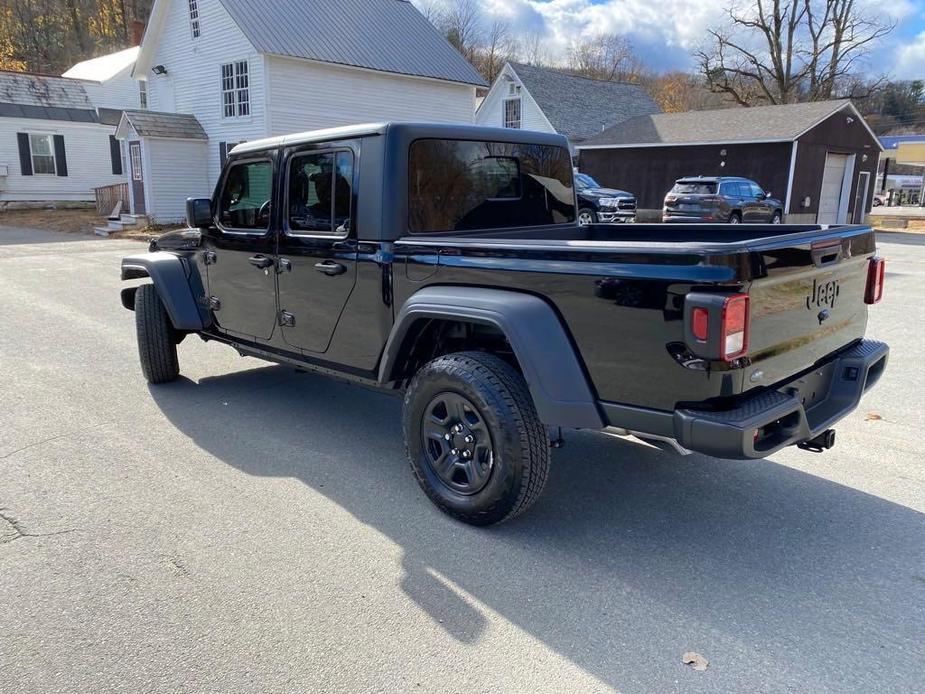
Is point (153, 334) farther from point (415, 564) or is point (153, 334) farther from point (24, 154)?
point (24, 154)

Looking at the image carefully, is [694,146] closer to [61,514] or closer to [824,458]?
[824,458]

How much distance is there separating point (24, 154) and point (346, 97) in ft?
50.6

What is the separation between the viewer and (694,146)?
92.0 ft

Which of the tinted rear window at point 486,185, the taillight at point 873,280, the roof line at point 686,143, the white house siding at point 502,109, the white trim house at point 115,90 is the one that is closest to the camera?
the taillight at point 873,280

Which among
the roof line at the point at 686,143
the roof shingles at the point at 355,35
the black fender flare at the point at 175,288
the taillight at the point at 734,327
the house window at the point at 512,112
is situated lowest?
the black fender flare at the point at 175,288

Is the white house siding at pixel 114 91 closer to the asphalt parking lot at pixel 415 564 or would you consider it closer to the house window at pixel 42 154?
the house window at pixel 42 154

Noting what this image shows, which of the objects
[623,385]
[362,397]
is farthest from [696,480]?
[362,397]

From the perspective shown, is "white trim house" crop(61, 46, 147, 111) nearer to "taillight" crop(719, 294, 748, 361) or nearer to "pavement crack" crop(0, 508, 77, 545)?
"pavement crack" crop(0, 508, 77, 545)

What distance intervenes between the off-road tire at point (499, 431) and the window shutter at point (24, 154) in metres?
32.4

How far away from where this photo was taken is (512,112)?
118 feet

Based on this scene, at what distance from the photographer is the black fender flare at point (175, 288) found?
17.7ft

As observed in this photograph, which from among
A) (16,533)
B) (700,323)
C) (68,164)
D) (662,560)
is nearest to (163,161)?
(68,164)

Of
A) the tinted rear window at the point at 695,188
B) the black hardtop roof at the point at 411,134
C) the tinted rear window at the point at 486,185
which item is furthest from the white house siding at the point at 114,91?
the tinted rear window at the point at 486,185

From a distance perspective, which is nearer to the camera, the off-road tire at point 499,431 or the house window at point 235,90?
the off-road tire at point 499,431
